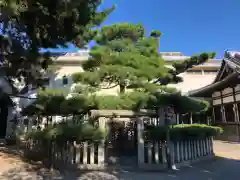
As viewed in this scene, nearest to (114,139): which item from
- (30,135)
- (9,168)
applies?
(30,135)

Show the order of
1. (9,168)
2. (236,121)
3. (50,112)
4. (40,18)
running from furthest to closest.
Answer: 1. (236,121)
2. (50,112)
3. (40,18)
4. (9,168)

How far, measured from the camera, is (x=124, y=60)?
343 inches

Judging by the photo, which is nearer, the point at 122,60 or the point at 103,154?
the point at 103,154

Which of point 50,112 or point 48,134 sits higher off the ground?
point 50,112

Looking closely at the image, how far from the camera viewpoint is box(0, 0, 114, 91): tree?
18.6 ft

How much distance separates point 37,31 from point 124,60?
347 centimetres

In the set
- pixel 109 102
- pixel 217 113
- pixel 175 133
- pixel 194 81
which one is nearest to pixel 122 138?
pixel 109 102

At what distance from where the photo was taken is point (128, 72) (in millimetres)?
8406

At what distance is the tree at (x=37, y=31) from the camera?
5.66 meters

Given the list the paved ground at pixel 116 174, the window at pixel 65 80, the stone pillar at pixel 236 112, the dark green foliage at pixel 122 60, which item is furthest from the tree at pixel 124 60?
the window at pixel 65 80

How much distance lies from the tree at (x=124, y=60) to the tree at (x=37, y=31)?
1.64 metres

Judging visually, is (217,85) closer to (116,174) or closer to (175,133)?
(175,133)

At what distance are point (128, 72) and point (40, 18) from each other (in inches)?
144

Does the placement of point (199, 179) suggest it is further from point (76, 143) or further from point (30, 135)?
point (30, 135)
